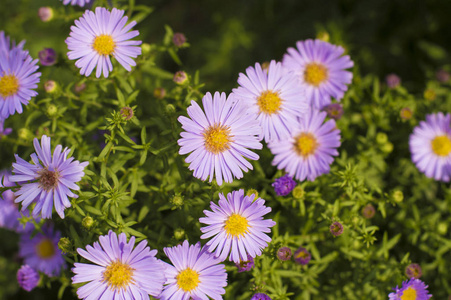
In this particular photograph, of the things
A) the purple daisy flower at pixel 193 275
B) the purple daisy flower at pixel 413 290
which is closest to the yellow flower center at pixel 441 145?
the purple daisy flower at pixel 413 290

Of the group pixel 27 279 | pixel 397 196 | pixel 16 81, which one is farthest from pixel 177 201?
pixel 397 196

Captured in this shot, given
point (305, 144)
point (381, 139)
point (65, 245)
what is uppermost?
point (381, 139)

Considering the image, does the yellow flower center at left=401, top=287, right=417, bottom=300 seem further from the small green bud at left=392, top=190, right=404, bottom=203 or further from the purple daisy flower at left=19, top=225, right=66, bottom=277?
the purple daisy flower at left=19, top=225, right=66, bottom=277

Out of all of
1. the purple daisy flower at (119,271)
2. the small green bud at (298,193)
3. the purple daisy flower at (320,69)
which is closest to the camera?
the purple daisy flower at (119,271)

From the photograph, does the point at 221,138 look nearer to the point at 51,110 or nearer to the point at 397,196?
the point at 51,110

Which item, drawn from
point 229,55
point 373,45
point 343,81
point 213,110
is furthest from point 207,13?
point 213,110

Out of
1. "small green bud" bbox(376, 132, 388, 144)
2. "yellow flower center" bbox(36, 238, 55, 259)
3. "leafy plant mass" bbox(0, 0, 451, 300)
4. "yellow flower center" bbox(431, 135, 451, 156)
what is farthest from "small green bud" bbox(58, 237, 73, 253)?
"yellow flower center" bbox(431, 135, 451, 156)

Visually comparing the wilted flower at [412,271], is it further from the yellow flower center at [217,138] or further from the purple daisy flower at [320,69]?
the yellow flower center at [217,138]
